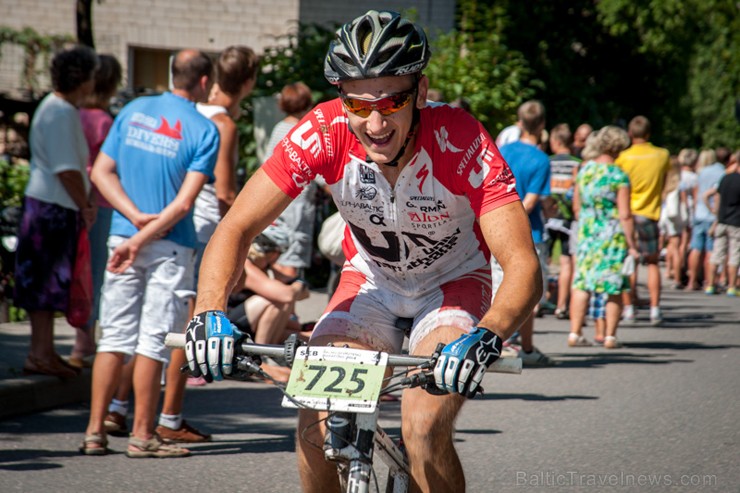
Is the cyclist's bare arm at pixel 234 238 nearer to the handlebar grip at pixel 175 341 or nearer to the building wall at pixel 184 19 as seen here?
the handlebar grip at pixel 175 341

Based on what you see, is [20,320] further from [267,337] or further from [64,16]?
[64,16]

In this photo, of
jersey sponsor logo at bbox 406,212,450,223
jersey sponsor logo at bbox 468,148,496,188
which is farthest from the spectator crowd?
jersey sponsor logo at bbox 468,148,496,188

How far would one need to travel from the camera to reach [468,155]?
3850 mm

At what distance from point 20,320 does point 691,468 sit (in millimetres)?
6775

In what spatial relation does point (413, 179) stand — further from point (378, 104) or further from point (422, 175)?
point (378, 104)

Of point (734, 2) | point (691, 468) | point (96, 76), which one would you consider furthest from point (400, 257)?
point (734, 2)

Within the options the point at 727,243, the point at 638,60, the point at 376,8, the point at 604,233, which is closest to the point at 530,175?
the point at 604,233

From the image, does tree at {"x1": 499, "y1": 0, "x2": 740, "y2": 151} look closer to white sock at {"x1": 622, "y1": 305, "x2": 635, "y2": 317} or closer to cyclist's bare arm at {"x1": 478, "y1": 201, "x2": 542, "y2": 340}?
white sock at {"x1": 622, "y1": 305, "x2": 635, "y2": 317}


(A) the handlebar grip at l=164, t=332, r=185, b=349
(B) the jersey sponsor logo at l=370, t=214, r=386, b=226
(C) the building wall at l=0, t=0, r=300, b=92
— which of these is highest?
(C) the building wall at l=0, t=0, r=300, b=92

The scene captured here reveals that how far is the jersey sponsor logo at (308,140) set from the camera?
393cm

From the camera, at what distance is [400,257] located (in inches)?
163

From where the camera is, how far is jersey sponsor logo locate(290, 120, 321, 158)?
3930 mm

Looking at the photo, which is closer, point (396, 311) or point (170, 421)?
point (396, 311)

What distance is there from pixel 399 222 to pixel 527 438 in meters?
3.22
